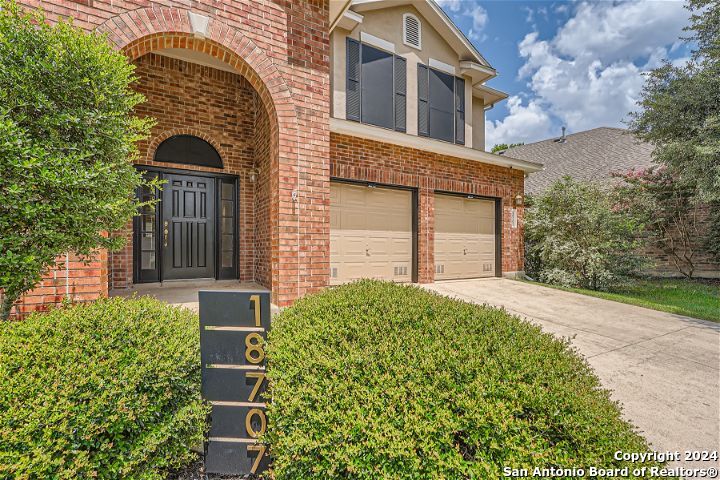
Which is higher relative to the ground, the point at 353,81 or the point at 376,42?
the point at 376,42

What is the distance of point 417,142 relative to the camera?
7055 mm

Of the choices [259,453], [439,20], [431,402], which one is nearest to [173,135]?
[259,453]

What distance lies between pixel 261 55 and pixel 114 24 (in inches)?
64.7

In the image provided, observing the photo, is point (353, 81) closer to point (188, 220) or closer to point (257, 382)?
point (188, 220)

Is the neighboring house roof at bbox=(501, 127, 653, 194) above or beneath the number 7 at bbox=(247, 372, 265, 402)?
above

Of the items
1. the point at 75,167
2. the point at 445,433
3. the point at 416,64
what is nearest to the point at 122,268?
the point at 75,167

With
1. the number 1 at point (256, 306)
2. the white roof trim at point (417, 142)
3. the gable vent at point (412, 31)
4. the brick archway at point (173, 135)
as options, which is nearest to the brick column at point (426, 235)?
the white roof trim at point (417, 142)

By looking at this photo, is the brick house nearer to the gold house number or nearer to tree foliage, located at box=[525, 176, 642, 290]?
tree foliage, located at box=[525, 176, 642, 290]

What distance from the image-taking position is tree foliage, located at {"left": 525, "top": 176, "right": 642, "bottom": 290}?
25.8ft

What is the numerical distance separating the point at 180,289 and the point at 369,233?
3858 mm

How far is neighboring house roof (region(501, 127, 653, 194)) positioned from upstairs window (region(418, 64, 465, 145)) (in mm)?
5682

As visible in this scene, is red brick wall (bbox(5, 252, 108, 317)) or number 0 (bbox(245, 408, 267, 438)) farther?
red brick wall (bbox(5, 252, 108, 317))

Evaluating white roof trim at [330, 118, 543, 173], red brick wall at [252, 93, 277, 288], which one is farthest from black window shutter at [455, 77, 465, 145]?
red brick wall at [252, 93, 277, 288]

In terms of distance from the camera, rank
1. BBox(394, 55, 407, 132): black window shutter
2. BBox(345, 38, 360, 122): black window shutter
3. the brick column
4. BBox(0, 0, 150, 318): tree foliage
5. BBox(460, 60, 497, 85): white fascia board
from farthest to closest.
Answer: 1. BBox(460, 60, 497, 85): white fascia board
2. BBox(394, 55, 407, 132): black window shutter
3. BBox(345, 38, 360, 122): black window shutter
4. the brick column
5. BBox(0, 0, 150, 318): tree foliage
